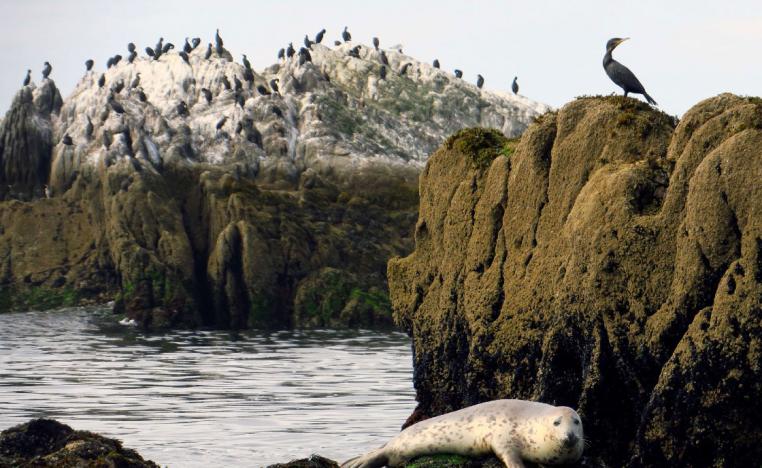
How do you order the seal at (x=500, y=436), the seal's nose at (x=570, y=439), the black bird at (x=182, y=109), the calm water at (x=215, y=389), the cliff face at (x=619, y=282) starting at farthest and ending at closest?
the black bird at (x=182, y=109)
the calm water at (x=215, y=389)
the cliff face at (x=619, y=282)
the seal at (x=500, y=436)
the seal's nose at (x=570, y=439)

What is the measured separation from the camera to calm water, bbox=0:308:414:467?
27.6 meters

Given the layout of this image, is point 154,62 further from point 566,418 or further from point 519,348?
point 566,418

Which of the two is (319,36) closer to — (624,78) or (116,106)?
(116,106)

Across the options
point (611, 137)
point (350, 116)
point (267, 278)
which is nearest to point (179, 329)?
point (267, 278)

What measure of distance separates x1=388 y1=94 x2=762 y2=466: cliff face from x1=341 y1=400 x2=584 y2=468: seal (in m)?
3.38

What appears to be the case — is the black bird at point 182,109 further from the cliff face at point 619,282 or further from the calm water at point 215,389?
the cliff face at point 619,282

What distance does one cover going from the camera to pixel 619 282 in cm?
2052

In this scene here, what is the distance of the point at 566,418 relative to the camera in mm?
15195

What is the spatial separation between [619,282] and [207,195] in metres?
57.4

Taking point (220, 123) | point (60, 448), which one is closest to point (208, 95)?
point (220, 123)

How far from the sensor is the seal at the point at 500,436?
15.3 metres

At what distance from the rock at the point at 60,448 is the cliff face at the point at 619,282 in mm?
6819

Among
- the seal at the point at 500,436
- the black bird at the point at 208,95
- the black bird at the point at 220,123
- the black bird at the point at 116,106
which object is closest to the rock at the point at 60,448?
the seal at the point at 500,436

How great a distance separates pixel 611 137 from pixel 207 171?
2273 inches
